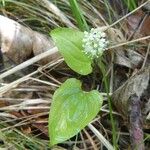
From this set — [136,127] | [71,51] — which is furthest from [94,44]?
[136,127]

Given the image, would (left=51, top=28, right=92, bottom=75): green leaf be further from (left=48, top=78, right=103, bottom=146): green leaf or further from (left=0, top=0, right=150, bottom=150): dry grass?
(left=0, top=0, right=150, bottom=150): dry grass

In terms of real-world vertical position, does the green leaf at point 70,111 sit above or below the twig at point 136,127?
above

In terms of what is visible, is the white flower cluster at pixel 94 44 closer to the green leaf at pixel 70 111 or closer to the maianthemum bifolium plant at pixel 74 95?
the maianthemum bifolium plant at pixel 74 95

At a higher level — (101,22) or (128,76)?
(101,22)

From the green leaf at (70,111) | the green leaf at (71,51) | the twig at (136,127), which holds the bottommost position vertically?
the twig at (136,127)

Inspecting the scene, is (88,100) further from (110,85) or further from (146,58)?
(146,58)

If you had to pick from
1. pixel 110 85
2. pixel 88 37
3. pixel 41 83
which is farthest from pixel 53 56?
pixel 88 37

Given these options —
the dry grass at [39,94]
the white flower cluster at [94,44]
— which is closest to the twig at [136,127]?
the dry grass at [39,94]
